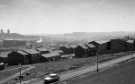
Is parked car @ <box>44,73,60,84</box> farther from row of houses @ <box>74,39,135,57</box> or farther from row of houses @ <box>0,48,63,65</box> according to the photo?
row of houses @ <box>74,39,135,57</box>

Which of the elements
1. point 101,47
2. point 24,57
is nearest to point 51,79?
point 24,57

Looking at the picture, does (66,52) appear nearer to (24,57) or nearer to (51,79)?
(24,57)

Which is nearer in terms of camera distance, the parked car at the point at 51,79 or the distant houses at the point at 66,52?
the parked car at the point at 51,79

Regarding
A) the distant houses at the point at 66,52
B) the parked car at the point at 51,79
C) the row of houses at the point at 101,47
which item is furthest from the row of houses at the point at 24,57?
the parked car at the point at 51,79

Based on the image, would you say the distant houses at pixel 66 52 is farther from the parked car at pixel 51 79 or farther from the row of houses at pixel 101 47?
the parked car at pixel 51 79

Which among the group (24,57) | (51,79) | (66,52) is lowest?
(66,52)

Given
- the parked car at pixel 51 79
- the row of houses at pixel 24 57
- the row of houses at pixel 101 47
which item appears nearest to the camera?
the parked car at pixel 51 79

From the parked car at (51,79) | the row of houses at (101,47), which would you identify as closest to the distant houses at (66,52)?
the row of houses at (101,47)

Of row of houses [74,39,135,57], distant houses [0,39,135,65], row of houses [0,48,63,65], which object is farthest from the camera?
row of houses [74,39,135,57]

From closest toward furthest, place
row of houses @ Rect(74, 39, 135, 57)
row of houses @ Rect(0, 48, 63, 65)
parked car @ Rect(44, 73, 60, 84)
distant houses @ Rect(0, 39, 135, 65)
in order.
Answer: parked car @ Rect(44, 73, 60, 84)
row of houses @ Rect(0, 48, 63, 65)
distant houses @ Rect(0, 39, 135, 65)
row of houses @ Rect(74, 39, 135, 57)

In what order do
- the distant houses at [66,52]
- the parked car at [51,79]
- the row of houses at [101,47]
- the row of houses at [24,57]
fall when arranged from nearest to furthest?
the parked car at [51,79] < the row of houses at [24,57] < the distant houses at [66,52] < the row of houses at [101,47]

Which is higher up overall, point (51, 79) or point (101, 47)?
point (101, 47)

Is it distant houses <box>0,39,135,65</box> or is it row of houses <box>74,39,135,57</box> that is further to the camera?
row of houses <box>74,39,135,57</box>

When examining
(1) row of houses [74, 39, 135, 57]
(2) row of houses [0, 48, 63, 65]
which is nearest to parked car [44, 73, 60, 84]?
A: (2) row of houses [0, 48, 63, 65]
